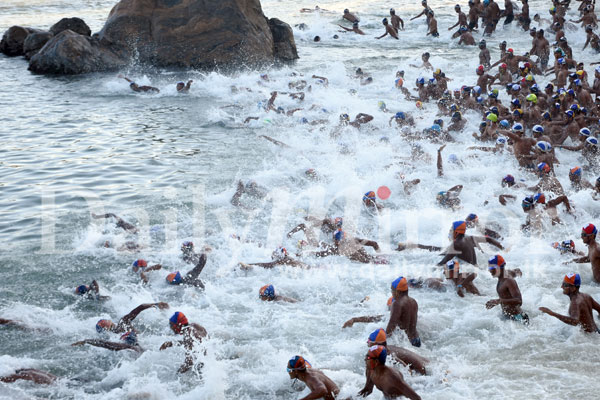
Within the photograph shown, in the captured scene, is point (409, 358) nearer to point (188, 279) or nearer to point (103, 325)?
point (188, 279)

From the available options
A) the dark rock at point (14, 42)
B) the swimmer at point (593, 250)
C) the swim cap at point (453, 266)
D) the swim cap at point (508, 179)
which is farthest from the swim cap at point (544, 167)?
the dark rock at point (14, 42)

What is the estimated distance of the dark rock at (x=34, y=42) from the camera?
2331 cm

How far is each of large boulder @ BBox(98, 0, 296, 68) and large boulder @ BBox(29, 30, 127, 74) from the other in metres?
0.68

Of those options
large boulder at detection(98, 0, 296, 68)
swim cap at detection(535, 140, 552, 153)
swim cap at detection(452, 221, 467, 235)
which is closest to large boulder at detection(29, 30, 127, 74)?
large boulder at detection(98, 0, 296, 68)

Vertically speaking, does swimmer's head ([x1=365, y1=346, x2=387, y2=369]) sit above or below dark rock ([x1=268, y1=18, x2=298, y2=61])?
below

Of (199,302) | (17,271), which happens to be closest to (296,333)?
(199,302)

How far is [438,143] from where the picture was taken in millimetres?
14141

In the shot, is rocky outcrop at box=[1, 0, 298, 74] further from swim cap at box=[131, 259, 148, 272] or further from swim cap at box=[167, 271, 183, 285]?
swim cap at box=[167, 271, 183, 285]

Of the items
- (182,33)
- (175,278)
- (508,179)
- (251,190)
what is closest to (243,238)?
(175,278)

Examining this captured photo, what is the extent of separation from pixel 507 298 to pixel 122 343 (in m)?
4.66

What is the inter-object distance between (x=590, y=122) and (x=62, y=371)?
11739mm

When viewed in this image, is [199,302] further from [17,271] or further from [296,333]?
[17,271]

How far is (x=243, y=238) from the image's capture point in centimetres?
1001

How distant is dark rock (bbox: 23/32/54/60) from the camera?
76.5 ft
